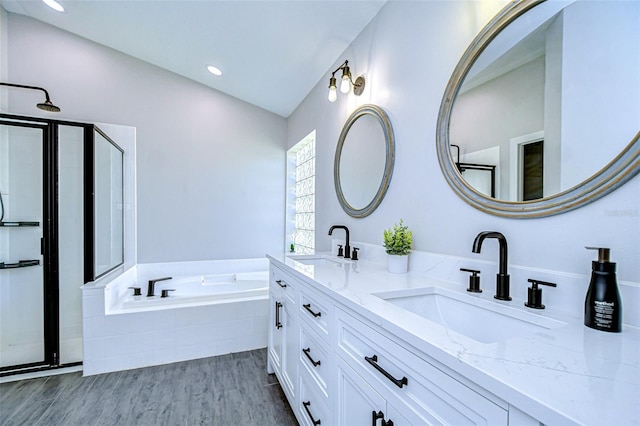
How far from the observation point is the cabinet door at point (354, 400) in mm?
859

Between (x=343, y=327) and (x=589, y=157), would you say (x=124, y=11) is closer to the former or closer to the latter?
(x=343, y=327)

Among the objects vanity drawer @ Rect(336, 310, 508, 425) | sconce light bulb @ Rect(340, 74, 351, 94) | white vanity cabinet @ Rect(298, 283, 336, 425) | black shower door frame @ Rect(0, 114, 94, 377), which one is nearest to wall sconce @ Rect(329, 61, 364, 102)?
sconce light bulb @ Rect(340, 74, 351, 94)

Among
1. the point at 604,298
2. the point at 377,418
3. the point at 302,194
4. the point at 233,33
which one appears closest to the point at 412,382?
the point at 377,418

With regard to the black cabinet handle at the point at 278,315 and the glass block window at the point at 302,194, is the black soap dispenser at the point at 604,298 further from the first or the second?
the glass block window at the point at 302,194

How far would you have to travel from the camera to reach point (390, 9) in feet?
5.77

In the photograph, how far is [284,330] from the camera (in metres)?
1.79

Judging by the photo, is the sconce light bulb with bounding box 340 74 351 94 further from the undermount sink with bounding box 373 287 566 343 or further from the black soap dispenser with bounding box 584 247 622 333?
the black soap dispenser with bounding box 584 247 622 333

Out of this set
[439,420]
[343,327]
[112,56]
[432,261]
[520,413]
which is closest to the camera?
[520,413]

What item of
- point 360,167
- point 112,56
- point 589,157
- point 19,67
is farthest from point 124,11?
point 589,157

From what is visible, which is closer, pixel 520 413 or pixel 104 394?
pixel 520 413

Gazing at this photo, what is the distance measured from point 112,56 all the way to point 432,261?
386 cm

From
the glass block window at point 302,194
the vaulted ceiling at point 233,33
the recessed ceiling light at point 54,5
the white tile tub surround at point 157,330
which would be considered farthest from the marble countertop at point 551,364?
the recessed ceiling light at point 54,5

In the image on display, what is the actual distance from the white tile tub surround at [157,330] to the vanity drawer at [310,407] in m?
1.29

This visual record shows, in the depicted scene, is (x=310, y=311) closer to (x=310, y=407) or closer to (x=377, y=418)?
(x=310, y=407)
